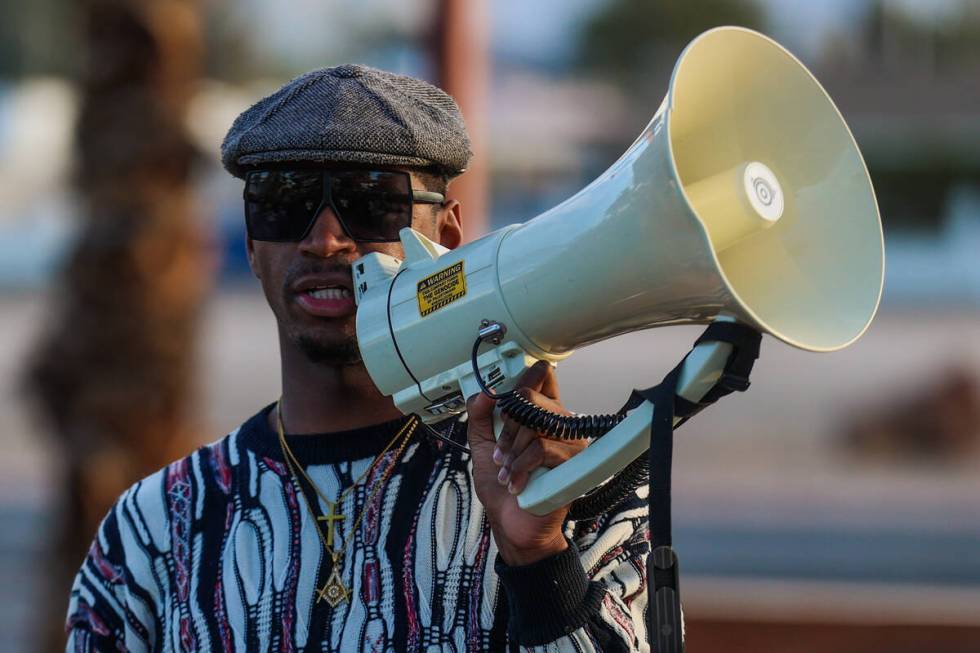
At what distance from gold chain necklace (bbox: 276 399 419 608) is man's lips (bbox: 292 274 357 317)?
23 centimetres

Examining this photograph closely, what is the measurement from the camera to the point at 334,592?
228 cm

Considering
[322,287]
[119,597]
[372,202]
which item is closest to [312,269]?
[322,287]

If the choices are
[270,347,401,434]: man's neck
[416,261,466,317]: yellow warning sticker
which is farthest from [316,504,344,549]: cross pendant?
[416,261,466,317]: yellow warning sticker

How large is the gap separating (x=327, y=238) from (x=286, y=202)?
99 millimetres

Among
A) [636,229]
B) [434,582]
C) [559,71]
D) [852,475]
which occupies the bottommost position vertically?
[434,582]

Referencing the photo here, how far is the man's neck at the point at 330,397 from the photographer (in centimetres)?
239

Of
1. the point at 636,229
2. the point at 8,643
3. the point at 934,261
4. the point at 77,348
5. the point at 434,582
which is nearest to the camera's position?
the point at 636,229

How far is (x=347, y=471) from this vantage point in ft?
7.86

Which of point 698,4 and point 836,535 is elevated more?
point 698,4

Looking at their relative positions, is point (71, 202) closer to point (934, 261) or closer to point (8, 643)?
point (8, 643)

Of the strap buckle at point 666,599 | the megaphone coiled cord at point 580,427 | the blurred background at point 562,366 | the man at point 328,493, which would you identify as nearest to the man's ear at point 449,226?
the man at point 328,493

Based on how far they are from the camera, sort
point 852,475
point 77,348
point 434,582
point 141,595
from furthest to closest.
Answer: point 852,475, point 77,348, point 141,595, point 434,582

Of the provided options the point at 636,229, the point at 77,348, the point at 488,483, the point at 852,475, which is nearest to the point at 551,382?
the point at 488,483

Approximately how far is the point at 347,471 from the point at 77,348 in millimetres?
2799
